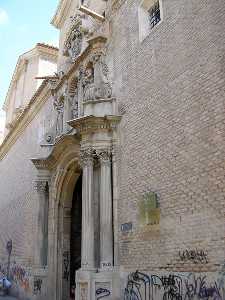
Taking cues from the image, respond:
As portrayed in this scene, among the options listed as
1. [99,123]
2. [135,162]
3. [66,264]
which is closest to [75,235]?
[66,264]

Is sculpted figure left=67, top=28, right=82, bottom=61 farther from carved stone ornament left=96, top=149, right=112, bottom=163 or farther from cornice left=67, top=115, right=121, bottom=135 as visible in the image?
carved stone ornament left=96, top=149, right=112, bottom=163

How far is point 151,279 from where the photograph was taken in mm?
8102

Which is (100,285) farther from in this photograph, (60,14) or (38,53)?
(38,53)

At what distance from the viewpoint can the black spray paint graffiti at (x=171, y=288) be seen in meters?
6.49

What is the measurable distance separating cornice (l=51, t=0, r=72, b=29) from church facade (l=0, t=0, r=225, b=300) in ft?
2.65

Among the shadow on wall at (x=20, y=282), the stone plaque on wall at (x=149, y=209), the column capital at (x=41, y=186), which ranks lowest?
the shadow on wall at (x=20, y=282)

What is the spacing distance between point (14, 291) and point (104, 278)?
8.70 m

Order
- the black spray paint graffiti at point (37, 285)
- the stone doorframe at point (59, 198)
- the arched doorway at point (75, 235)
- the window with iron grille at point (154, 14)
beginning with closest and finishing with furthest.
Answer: the window with iron grille at point (154, 14) < the stone doorframe at point (59, 198) < the black spray paint graffiti at point (37, 285) < the arched doorway at point (75, 235)

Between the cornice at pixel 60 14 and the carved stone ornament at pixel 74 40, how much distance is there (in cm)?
146

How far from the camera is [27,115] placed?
19375 millimetres

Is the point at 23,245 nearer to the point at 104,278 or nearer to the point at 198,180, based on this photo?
the point at 104,278

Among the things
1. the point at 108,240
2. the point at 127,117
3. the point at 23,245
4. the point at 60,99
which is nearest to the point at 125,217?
the point at 108,240

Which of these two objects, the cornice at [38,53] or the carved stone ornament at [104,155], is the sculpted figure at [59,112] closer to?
the carved stone ornament at [104,155]

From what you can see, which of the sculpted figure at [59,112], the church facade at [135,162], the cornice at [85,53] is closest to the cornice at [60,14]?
the church facade at [135,162]
